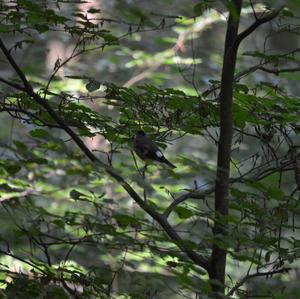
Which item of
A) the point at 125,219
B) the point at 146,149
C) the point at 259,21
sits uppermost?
the point at 259,21

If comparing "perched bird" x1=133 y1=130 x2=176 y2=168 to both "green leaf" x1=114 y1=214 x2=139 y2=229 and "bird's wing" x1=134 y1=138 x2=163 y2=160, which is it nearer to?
"bird's wing" x1=134 y1=138 x2=163 y2=160

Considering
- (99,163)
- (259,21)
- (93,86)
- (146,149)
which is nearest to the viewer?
(99,163)

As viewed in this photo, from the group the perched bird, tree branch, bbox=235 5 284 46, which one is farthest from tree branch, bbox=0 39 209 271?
tree branch, bbox=235 5 284 46

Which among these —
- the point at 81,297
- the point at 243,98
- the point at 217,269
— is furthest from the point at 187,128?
the point at 81,297

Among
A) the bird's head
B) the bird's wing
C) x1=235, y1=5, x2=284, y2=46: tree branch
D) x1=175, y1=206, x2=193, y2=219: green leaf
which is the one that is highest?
x1=235, y1=5, x2=284, y2=46: tree branch

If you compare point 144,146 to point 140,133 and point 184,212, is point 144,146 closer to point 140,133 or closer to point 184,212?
point 140,133

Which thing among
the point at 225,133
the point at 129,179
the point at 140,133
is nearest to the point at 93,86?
the point at 140,133

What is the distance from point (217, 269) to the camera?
8.96 ft

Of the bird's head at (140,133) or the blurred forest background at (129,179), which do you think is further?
the bird's head at (140,133)

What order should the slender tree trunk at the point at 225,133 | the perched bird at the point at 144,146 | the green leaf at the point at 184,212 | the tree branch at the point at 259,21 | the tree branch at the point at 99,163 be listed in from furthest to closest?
the perched bird at the point at 144,146
the slender tree trunk at the point at 225,133
the green leaf at the point at 184,212
the tree branch at the point at 259,21
the tree branch at the point at 99,163

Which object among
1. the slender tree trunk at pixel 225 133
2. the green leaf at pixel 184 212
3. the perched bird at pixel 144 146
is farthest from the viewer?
the perched bird at pixel 144 146

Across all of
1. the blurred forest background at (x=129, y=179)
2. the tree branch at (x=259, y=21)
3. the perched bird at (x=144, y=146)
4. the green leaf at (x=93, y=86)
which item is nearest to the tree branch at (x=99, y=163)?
the blurred forest background at (x=129, y=179)

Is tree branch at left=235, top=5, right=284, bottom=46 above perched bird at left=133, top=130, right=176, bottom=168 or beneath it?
above

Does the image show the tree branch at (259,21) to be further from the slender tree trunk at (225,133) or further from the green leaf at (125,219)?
the green leaf at (125,219)
